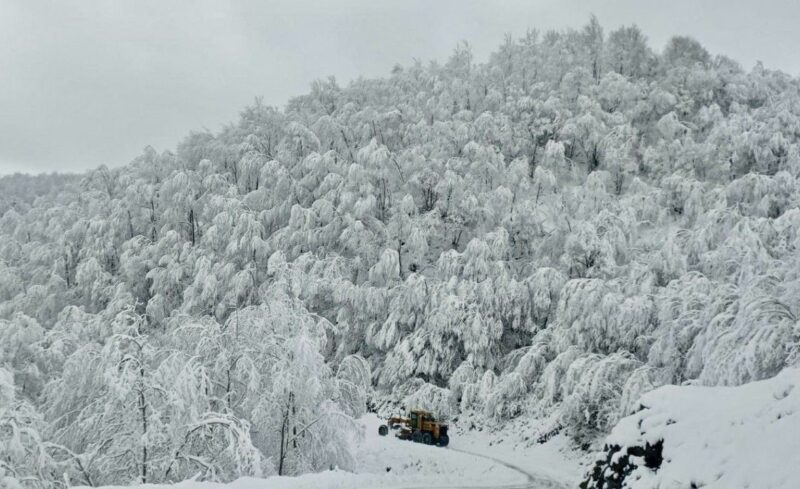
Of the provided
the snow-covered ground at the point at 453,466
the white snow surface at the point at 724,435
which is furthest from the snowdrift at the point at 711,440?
the snow-covered ground at the point at 453,466

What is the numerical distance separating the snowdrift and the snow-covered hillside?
5447 mm

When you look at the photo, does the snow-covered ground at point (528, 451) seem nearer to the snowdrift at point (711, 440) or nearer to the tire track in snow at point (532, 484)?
the tire track in snow at point (532, 484)

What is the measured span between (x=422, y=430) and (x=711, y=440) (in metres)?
16.7

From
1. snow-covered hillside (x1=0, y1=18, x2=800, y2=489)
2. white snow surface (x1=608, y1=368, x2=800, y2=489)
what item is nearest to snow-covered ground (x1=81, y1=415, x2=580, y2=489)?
snow-covered hillside (x1=0, y1=18, x2=800, y2=489)

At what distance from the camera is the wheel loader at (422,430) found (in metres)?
22.9

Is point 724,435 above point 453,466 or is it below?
above

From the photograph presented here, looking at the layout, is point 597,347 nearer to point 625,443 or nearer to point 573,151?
point 625,443

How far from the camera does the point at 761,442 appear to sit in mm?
6824

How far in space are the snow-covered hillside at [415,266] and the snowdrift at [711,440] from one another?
17.9 ft

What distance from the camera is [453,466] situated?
1928 centimetres

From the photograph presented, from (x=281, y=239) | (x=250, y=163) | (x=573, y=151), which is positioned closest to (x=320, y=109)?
(x=250, y=163)

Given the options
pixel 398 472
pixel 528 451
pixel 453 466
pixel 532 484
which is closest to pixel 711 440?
pixel 532 484

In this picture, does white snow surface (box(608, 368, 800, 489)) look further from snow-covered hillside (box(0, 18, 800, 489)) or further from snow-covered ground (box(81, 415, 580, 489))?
snow-covered ground (box(81, 415, 580, 489))

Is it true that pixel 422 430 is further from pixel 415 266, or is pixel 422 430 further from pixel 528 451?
pixel 415 266
